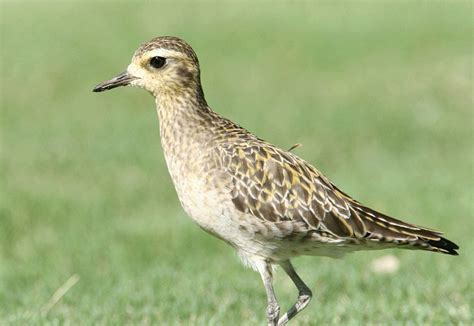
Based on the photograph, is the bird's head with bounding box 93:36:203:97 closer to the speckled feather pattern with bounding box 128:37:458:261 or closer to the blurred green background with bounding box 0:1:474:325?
the speckled feather pattern with bounding box 128:37:458:261

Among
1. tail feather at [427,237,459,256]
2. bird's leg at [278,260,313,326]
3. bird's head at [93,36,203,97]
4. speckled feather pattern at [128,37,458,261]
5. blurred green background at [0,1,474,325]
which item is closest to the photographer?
speckled feather pattern at [128,37,458,261]

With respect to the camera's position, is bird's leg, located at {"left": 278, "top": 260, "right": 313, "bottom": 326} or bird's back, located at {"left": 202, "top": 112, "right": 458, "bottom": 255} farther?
bird's leg, located at {"left": 278, "top": 260, "right": 313, "bottom": 326}

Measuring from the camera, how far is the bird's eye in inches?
Result: 323

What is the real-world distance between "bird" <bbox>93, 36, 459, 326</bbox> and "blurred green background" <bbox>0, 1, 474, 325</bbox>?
4.28ft

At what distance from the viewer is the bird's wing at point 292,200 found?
7.76 metres

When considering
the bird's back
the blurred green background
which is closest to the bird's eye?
the bird's back

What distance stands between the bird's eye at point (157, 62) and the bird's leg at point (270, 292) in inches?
77.7

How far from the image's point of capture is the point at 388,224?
26.3 ft

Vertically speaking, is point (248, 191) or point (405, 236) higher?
point (248, 191)

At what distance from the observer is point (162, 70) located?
8.23 meters

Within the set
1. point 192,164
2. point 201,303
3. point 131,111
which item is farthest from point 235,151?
point 131,111

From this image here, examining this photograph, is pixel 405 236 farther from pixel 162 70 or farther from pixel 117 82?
pixel 117 82

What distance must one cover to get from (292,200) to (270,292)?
85cm

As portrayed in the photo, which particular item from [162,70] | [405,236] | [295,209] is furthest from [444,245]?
[162,70]
